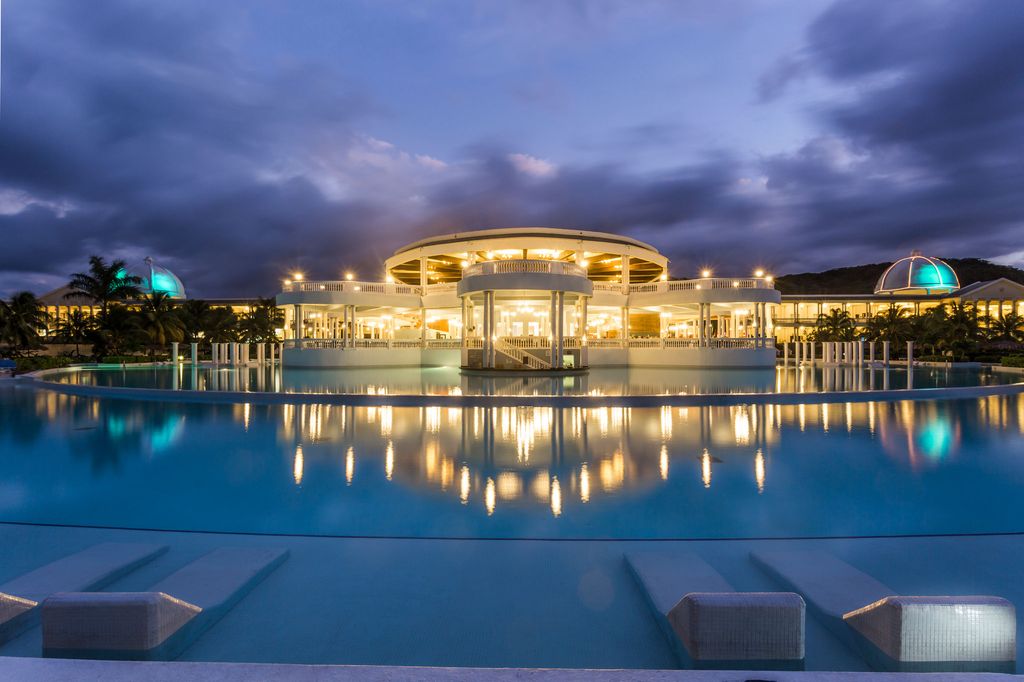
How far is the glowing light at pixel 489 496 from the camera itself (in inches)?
227

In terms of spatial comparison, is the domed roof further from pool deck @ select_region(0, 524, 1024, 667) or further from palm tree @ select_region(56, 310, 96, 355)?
palm tree @ select_region(56, 310, 96, 355)

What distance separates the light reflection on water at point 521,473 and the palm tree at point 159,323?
27.3 m

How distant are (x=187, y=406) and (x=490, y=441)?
9.34 meters

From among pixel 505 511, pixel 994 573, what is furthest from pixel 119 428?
pixel 994 573

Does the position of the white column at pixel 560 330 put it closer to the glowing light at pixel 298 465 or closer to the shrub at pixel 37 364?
the glowing light at pixel 298 465

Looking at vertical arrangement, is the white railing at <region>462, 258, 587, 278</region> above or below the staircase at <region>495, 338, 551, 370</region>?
above

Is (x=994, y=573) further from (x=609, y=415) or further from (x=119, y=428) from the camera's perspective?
(x=119, y=428)

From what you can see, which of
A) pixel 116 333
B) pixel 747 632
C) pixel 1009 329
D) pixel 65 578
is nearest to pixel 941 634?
pixel 747 632

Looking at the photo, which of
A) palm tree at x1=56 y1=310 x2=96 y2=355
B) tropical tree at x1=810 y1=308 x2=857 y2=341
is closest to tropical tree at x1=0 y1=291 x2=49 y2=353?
palm tree at x1=56 y1=310 x2=96 y2=355

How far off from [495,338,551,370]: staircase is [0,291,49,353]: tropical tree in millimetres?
29890

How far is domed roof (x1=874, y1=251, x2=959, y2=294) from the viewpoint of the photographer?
63906 millimetres

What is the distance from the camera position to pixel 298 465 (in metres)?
7.64

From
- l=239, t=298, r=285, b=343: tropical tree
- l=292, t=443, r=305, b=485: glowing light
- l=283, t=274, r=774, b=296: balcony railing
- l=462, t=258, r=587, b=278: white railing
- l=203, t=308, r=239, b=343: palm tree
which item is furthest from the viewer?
l=203, t=308, r=239, b=343: palm tree

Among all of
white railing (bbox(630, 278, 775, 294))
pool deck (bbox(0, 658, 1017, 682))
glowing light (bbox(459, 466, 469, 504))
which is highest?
white railing (bbox(630, 278, 775, 294))
